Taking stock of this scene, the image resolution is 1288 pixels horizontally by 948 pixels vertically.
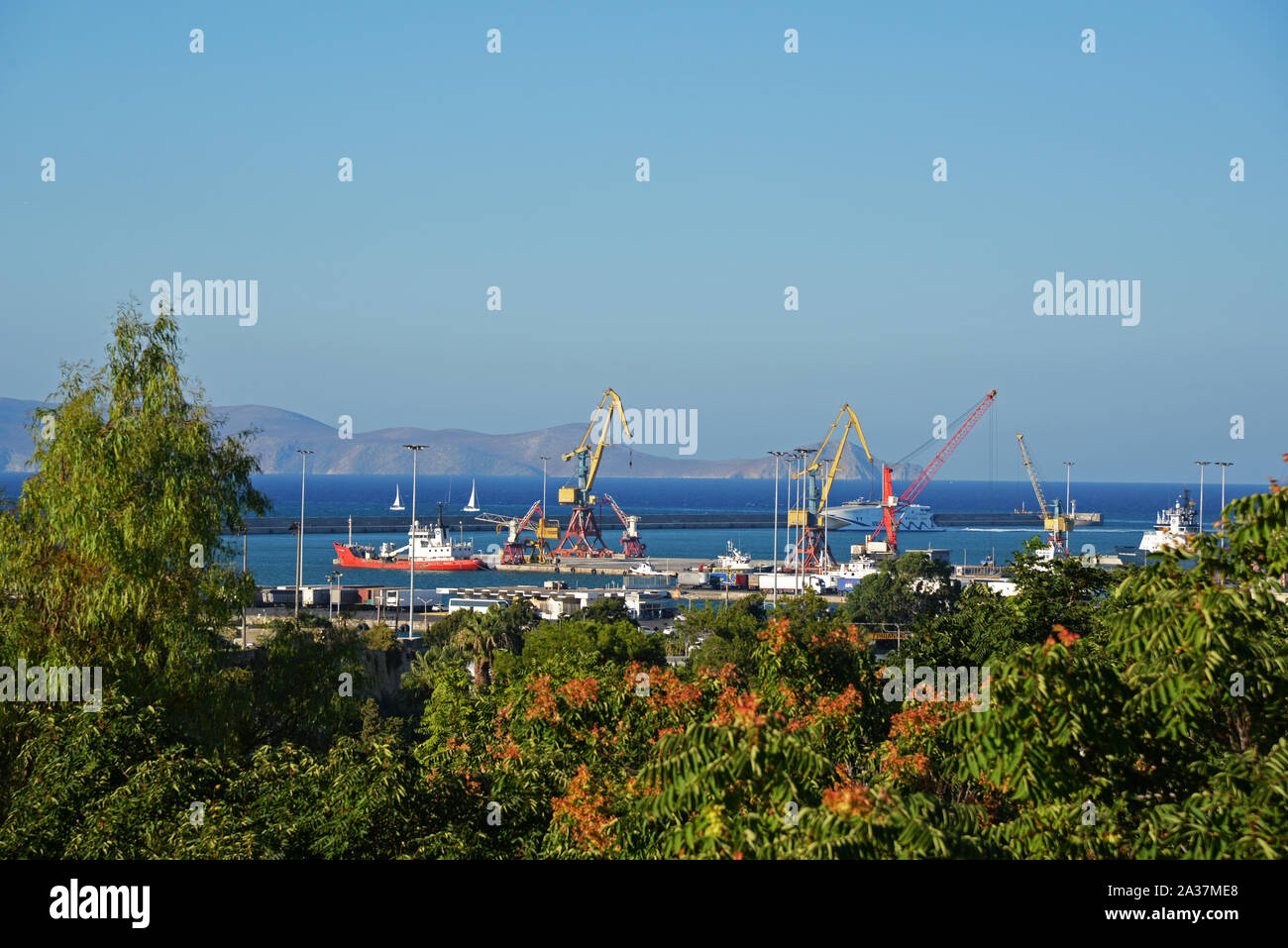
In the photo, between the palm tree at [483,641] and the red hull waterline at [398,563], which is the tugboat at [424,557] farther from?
the palm tree at [483,641]

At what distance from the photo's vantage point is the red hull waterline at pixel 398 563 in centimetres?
13312

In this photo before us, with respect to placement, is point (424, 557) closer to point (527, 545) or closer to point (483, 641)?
point (527, 545)

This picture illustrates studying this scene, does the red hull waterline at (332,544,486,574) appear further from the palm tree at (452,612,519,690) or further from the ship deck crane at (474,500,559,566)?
the palm tree at (452,612,519,690)

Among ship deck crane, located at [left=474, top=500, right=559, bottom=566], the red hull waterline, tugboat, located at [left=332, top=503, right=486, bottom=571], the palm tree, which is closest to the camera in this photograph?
the palm tree

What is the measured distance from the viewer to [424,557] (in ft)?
442

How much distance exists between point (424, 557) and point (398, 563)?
231 inches

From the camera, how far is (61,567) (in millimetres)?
15523

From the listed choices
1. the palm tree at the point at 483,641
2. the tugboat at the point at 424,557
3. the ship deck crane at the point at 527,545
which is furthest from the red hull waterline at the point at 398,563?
the palm tree at the point at 483,641

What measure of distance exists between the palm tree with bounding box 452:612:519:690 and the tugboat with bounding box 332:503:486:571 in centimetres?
8769

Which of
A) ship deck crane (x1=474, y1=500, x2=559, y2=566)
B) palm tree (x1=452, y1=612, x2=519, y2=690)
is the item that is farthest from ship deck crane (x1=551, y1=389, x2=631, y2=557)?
palm tree (x1=452, y1=612, x2=519, y2=690)

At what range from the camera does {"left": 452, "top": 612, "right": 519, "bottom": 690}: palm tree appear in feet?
138
